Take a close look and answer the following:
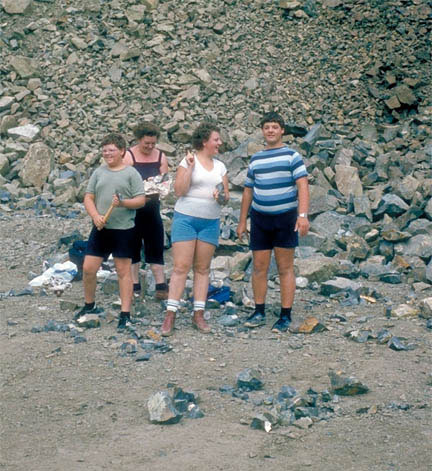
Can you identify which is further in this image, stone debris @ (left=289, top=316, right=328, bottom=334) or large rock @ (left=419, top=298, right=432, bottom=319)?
large rock @ (left=419, top=298, right=432, bottom=319)

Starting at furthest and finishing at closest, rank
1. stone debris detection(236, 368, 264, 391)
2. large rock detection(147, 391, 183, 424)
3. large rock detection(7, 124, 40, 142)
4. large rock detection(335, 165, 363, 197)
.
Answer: large rock detection(7, 124, 40, 142) < large rock detection(335, 165, 363, 197) < stone debris detection(236, 368, 264, 391) < large rock detection(147, 391, 183, 424)

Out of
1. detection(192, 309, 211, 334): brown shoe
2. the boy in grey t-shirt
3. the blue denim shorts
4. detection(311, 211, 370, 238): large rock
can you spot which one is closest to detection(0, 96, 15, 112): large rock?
detection(311, 211, 370, 238): large rock

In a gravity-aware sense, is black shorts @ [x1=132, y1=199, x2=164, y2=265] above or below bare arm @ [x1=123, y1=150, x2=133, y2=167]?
below

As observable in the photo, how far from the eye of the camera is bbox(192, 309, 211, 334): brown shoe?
7.00 metres

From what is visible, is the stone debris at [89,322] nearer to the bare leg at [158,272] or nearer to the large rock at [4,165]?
the bare leg at [158,272]

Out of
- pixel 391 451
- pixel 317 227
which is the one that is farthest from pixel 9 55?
pixel 391 451

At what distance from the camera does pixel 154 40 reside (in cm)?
1634

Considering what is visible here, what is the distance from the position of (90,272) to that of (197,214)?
3.58ft

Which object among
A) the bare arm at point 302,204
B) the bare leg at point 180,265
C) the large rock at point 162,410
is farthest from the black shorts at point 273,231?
the large rock at point 162,410

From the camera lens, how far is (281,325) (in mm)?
7102

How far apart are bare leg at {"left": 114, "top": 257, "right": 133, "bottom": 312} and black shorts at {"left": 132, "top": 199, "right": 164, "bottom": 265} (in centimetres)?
77

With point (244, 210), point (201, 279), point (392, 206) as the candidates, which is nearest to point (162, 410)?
point (201, 279)

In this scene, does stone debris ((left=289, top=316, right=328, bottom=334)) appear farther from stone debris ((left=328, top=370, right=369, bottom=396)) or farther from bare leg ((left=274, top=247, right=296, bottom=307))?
stone debris ((left=328, top=370, right=369, bottom=396))

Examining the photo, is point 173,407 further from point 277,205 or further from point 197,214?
point 277,205
